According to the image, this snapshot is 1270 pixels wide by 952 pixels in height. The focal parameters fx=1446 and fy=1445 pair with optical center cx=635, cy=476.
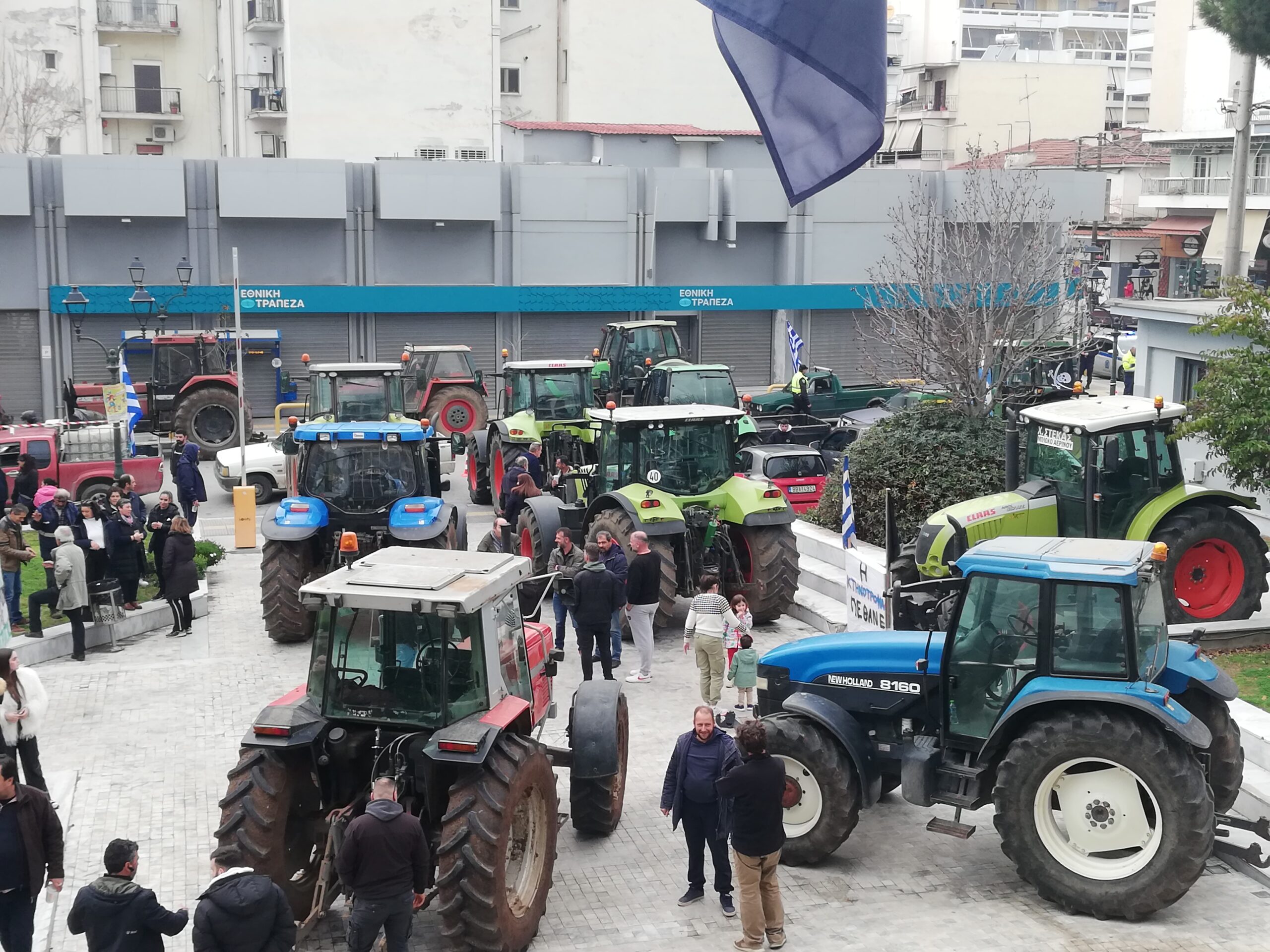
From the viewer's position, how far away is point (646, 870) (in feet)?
30.3

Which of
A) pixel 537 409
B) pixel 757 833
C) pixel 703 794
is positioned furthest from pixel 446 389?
pixel 757 833

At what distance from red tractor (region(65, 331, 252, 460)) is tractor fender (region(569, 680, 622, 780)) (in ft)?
64.2

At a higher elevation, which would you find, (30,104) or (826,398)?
(30,104)

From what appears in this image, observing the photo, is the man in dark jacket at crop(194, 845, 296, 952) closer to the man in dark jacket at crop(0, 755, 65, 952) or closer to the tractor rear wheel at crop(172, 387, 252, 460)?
the man in dark jacket at crop(0, 755, 65, 952)

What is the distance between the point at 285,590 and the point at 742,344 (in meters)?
25.8

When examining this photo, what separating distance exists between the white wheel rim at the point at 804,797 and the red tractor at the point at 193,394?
2047 cm

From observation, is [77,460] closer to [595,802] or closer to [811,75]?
[595,802]

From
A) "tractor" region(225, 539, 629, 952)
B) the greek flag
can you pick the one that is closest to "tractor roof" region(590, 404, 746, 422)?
the greek flag

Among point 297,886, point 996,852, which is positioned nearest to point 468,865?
point 297,886

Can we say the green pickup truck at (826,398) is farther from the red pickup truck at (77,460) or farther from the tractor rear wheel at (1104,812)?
the tractor rear wheel at (1104,812)

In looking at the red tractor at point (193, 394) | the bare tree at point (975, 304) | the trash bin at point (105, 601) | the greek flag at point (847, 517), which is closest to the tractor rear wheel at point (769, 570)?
the greek flag at point (847, 517)

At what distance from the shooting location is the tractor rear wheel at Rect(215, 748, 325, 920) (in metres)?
7.79

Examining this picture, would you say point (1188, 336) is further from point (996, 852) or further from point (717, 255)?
point (717, 255)

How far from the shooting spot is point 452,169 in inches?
1378
